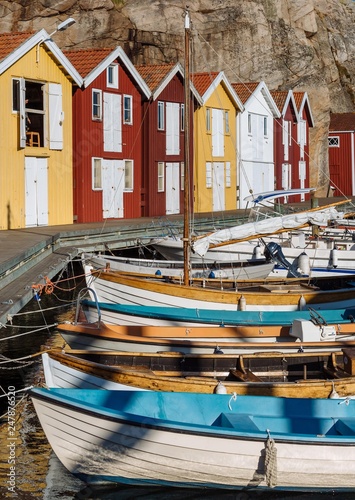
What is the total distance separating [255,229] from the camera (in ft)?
91.0

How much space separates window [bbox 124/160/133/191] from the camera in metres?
43.0

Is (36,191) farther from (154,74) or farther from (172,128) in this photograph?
(154,74)

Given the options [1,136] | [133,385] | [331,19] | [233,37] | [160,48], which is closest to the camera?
[133,385]

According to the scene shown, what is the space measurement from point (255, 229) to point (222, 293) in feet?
21.8

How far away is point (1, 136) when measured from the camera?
34656 mm

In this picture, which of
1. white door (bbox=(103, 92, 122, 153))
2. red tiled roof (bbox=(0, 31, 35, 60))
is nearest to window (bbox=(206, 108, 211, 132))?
white door (bbox=(103, 92, 122, 153))

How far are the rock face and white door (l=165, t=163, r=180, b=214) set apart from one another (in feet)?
26.9

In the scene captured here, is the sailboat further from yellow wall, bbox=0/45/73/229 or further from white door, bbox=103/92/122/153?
white door, bbox=103/92/122/153

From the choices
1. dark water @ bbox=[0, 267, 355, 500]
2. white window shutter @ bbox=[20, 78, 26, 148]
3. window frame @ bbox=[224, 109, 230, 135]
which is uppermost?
window frame @ bbox=[224, 109, 230, 135]

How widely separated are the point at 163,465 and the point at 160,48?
4969 cm

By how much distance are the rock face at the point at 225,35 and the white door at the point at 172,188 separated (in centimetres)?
818

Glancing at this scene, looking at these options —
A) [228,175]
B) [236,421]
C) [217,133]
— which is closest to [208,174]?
[217,133]

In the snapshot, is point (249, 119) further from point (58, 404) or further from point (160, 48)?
point (58, 404)

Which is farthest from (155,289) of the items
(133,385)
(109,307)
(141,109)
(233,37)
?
(233,37)
